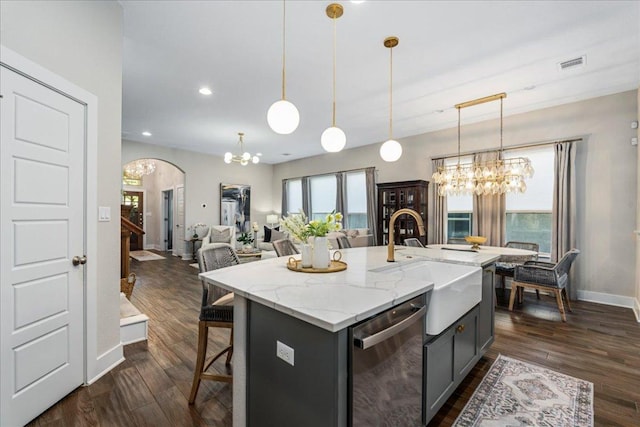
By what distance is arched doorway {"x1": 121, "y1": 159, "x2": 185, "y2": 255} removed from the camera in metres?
9.00

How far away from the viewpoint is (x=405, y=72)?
3.44 metres

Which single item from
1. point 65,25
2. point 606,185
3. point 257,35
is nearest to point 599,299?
point 606,185

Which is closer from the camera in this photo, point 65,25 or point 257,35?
point 65,25

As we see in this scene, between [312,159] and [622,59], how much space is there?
641 cm

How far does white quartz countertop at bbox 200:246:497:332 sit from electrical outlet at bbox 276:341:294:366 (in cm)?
18

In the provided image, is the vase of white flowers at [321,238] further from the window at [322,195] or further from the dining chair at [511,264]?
the window at [322,195]

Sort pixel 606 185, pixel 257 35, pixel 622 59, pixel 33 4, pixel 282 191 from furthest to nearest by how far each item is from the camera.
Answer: pixel 282 191
pixel 606 185
pixel 622 59
pixel 257 35
pixel 33 4

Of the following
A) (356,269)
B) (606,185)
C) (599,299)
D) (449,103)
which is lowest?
(599,299)

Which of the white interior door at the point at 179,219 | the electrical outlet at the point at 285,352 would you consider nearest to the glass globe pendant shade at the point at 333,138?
the electrical outlet at the point at 285,352

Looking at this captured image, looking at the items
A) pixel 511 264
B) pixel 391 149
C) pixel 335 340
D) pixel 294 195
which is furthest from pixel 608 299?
pixel 294 195

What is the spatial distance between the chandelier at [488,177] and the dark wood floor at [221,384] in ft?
5.60

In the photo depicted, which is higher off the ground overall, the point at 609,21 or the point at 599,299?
the point at 609,21

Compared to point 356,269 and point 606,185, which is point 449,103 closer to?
point 606,185

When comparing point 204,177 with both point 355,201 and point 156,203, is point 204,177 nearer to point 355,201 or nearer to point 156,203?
point 156,203
